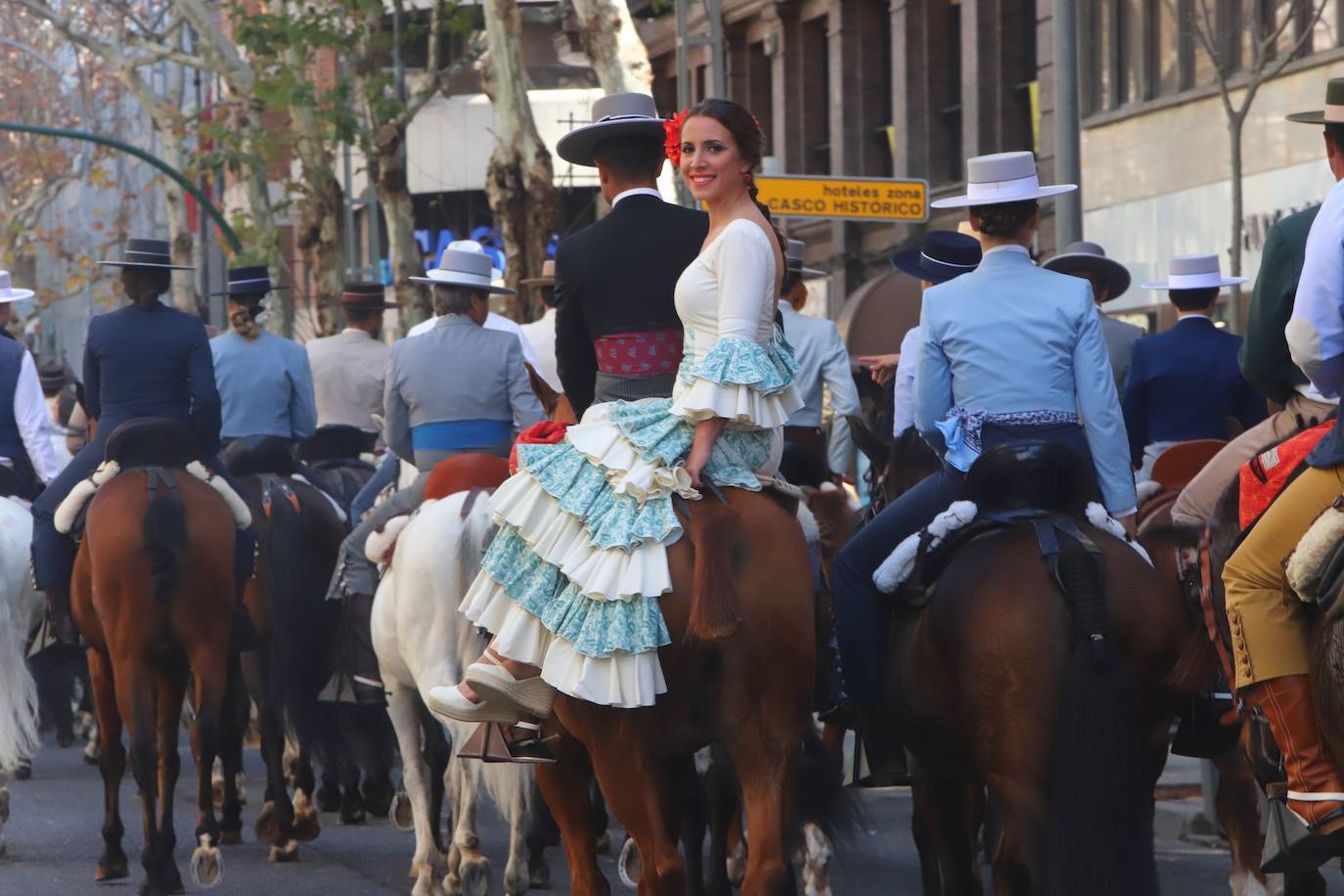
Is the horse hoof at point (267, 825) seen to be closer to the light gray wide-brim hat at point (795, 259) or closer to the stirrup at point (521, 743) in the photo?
the light gray wide-brim hat at point (795, 259)

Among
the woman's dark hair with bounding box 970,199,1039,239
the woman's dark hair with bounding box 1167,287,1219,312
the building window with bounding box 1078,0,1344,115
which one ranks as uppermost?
the building window with bounding box 1078,0,1344,115

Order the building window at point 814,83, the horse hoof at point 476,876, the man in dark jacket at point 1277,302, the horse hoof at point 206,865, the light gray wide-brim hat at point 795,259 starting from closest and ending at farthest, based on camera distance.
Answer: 1. the man in dark jacket at point 1277,302
2. the horse hoof at point 476,876
3. the horse hoof at point 206,865
4. the light gray wide-brim hat at point 795,259
5. the building window at point 814,83

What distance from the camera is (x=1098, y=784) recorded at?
6.62 metres

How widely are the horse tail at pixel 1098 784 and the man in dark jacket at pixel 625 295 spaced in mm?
1516

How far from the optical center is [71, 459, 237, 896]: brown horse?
10375 mm

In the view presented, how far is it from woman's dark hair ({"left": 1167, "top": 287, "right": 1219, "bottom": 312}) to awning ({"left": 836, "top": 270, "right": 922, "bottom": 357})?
40.5ft

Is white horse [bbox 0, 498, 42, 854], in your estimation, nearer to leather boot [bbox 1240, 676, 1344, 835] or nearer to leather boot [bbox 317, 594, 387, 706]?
leather boot [bbox 317, 594, 387, 706]

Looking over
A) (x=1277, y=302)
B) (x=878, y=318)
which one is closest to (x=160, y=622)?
(x=1277, y=302)

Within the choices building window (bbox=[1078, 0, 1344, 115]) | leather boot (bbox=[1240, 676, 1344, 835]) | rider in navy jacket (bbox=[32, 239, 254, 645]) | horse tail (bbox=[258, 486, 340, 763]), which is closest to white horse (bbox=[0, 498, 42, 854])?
rider in navy jacket (bbox=[32, 239, 254, 645])

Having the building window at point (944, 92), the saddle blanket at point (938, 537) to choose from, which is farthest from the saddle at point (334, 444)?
the building window at point (944, 92)

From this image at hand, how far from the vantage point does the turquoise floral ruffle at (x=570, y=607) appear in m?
6.68

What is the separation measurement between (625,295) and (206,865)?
4.22 metres

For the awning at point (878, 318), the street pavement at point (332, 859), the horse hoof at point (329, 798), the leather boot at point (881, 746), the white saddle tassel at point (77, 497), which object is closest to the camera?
the leather boot at point (881, 746)

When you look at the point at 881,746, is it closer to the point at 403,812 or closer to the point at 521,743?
the point at 521,743
